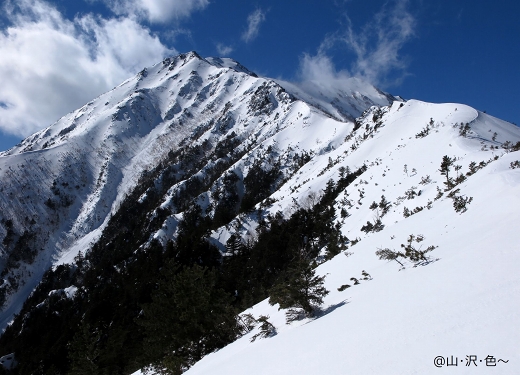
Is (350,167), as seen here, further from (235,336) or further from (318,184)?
(235,336)

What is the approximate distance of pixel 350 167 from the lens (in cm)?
5109

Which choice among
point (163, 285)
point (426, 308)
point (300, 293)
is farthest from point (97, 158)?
point (426, 308)

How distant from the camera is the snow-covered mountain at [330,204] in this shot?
4.41m

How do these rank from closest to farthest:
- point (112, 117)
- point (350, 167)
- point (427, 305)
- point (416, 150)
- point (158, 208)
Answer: point (427, 305) < point (416, 150) < point (350, 167) < point (158, 208) < point (112, 117)

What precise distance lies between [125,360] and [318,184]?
39158mm

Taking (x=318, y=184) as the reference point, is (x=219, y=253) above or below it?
below

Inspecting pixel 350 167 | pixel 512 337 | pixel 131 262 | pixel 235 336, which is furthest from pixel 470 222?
pixel 131 262

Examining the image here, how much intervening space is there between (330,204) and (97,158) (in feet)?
472

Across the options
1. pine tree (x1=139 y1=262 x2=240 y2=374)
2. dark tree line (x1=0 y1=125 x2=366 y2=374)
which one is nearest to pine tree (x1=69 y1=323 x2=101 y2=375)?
dark tree line (x1=0 y1=125 x2=366 y2=374)

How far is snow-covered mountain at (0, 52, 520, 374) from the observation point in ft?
14.5

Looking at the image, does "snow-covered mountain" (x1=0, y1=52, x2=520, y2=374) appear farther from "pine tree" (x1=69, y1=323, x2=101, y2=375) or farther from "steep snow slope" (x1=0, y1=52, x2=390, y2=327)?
"pine tree" (x1=69, y1=323, x2=101, y2=375)

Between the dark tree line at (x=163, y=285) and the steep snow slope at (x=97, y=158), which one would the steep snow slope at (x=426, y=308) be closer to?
the dark tree line at (x=163, y=285)

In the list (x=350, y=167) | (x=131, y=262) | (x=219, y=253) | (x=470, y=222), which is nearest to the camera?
(x=470, y=222)

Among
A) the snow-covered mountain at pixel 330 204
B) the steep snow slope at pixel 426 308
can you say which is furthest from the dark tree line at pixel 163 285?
the steep snow slope at pixel 426 308
